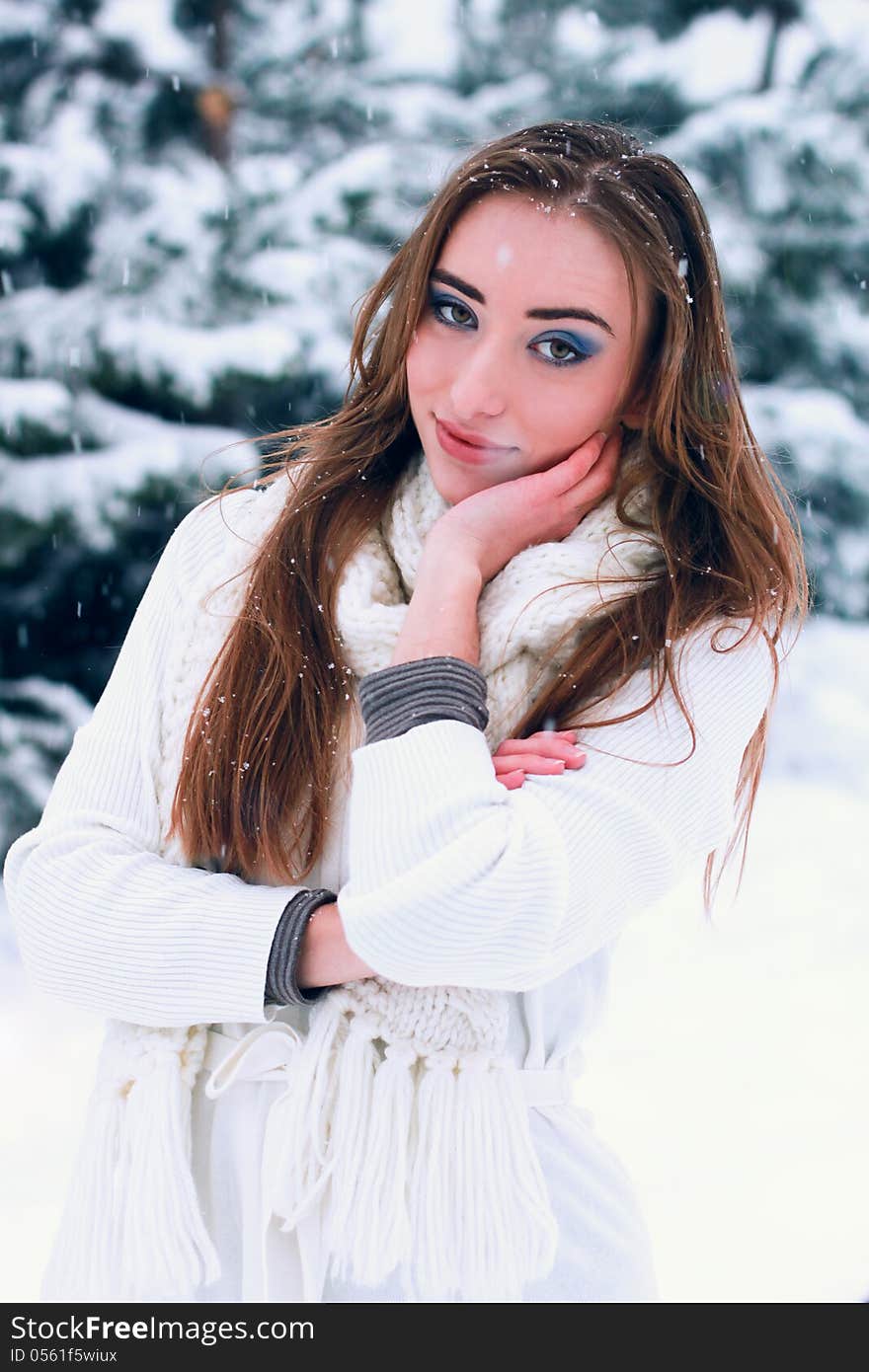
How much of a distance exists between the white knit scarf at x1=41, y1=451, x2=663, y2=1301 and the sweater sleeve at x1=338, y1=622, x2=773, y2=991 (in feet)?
0.37

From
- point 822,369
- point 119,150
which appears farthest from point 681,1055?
point 119,150

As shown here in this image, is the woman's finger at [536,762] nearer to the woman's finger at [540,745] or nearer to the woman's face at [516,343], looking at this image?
the woman's finger at [540,745]

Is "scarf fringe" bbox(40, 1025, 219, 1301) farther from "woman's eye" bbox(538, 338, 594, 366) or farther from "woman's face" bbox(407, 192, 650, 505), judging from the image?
"woman's eye" bbox(538, 338, 594, 366)

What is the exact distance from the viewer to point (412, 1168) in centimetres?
110

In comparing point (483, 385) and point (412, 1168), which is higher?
point (483, 385)

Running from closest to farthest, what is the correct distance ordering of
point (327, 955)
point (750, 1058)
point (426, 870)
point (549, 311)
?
point (426, 870)
point (327, 955)
point (549, 311)
point (750, 1058)

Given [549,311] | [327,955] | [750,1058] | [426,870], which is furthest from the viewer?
[750,1058]

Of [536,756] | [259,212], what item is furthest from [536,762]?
[259,212]

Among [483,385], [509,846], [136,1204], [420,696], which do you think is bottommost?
[136,1204]

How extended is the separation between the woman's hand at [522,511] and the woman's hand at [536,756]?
0.60ft

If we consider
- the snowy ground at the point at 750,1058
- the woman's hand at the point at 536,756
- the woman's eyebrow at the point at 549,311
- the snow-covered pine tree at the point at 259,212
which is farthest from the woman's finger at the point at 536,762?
the snow-covered pine tree at the point at 259,212

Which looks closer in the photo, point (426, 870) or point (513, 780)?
point (426, 870)

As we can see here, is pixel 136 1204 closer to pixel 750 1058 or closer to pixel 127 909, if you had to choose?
pixel 127 909

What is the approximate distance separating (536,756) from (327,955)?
244mm
